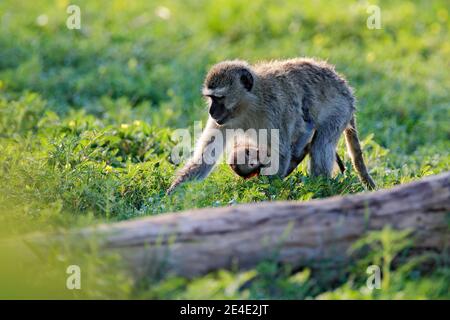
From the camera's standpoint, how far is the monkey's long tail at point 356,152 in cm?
741

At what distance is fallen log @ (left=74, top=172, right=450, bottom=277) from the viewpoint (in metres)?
4.41

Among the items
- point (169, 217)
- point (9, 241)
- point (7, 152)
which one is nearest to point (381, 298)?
point (169, 217)

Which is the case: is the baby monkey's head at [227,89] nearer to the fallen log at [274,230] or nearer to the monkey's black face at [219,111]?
the monkey's black face at [219,111]

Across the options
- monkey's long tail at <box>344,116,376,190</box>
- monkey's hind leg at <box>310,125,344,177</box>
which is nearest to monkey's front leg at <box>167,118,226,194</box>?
monkey's hind leg at <box>310,125,344,177</box>

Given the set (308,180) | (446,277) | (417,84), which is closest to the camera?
(446,277)

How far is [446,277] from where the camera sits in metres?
4.71

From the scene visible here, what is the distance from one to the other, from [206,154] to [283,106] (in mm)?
752

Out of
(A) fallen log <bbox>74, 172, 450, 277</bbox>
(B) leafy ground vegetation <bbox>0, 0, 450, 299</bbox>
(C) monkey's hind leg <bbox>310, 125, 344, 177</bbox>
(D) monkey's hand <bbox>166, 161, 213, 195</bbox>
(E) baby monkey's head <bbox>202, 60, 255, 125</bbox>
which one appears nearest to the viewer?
(A) fallen log <bbox>74, 172, 450, 277</bbox>

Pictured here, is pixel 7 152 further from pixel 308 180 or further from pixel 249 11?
pixel 249 11

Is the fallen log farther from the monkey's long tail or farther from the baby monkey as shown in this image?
the monkey's long tail

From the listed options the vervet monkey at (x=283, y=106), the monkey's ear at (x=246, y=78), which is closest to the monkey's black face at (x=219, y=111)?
the vervet monkey at (x=283, y=106)

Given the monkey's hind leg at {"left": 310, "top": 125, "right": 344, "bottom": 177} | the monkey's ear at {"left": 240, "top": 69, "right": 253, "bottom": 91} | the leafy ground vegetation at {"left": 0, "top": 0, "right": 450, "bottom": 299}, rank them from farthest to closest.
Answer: the monkey's hind leg at {"left": 310, "top": 125, "right": 344, "bottom": 177}, the monkey's ear at {"left": 240, "top": 69, "right": 253, "bottom": 91}, the leafy ground vegetation at {"left": 0, "top": 0, "right": 450, "bottom": 299}

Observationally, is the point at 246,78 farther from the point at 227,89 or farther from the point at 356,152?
the point at 356,152
